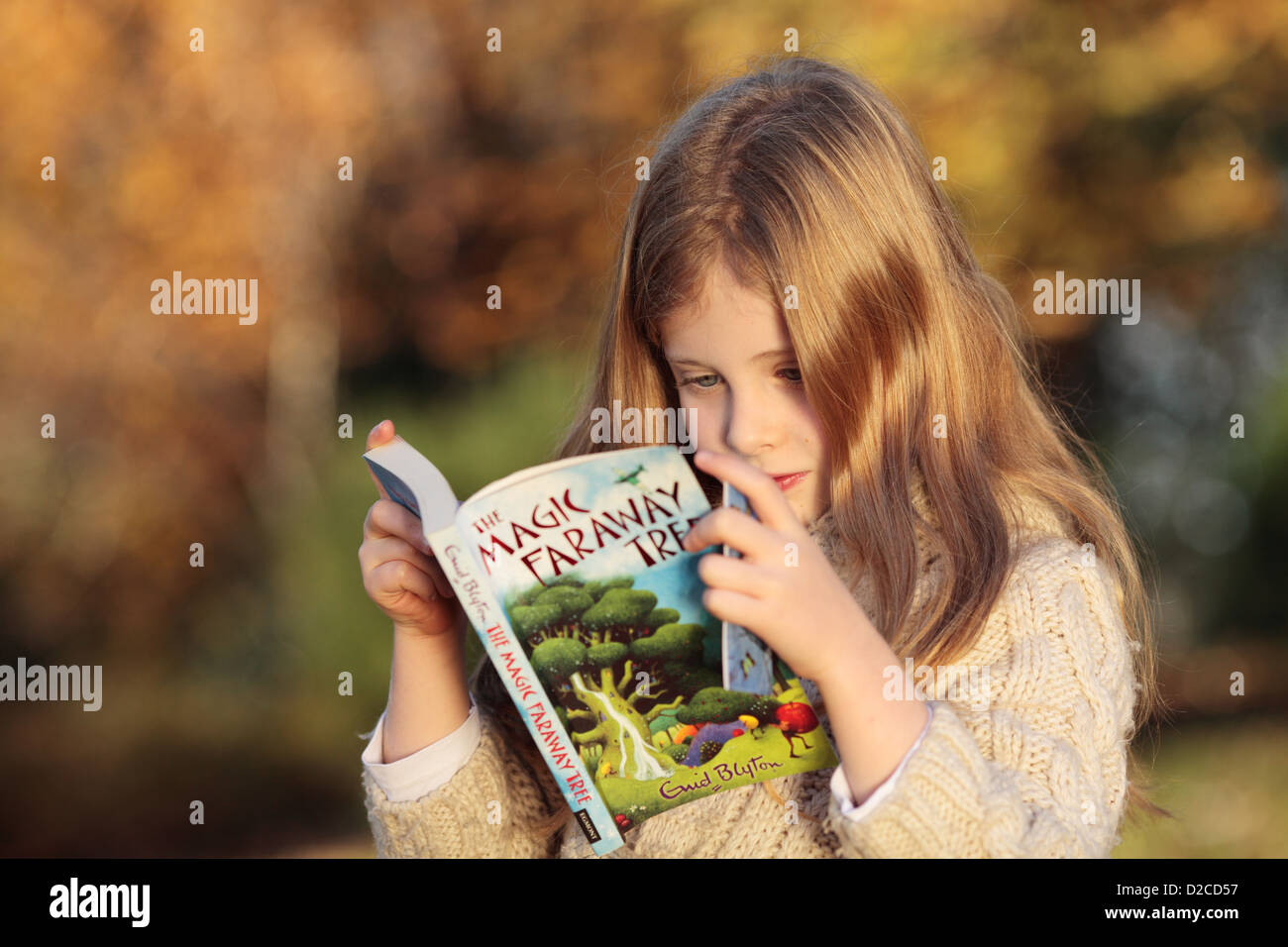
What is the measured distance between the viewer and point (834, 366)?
4.68 ft

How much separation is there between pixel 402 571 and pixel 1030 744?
744 millimetres

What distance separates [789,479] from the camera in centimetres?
149

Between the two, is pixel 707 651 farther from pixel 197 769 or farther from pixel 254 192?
pixel 254 192

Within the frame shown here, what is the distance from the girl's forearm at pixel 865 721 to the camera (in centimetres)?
105

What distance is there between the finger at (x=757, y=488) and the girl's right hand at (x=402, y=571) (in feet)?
1.41

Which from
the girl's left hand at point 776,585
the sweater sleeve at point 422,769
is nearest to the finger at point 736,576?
the girl's left hand at point 776,585

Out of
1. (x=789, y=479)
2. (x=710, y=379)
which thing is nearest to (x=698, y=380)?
(x=710, y=379)

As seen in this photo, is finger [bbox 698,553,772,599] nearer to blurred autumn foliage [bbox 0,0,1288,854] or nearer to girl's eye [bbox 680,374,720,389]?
girl's eye [bbox 680,374,720,389]

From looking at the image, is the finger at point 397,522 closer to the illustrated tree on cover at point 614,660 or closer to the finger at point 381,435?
the finger at point 381,435

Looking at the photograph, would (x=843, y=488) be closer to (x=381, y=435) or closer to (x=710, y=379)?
(x=710, y=379)

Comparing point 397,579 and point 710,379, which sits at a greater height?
point 710,379

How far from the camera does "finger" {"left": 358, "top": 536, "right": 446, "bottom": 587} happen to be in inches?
54.6

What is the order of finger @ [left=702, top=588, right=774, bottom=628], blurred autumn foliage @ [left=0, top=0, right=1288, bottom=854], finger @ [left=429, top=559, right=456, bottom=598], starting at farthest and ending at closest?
1. blurred autumn foliage @ [left=0, top=0, right=1288, bottom=854]
2. finger @ [left=429, top=559, right=456, bottom=598]
3. finger @ [left=702, top=588, right=774, bottom=628]

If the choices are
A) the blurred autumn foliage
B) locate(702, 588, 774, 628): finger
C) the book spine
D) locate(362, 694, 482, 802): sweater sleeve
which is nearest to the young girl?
locate(362, 694, 482, 802): sweater sleeve
